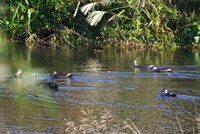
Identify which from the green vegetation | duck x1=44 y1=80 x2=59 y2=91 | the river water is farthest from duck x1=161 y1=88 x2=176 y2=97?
the green vegetation

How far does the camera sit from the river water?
993cm

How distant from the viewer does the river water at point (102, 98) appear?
993 cm

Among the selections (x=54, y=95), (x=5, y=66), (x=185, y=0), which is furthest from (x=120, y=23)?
(x=5, y=66)

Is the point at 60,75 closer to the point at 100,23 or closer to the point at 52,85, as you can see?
the point at 52,85

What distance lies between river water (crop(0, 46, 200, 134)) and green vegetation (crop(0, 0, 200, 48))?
3.53 meters

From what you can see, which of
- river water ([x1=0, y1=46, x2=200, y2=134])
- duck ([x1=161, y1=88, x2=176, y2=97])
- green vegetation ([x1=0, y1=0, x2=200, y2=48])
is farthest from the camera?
green vegetation ([x1=0, y1=0, x2=200, y2=48])

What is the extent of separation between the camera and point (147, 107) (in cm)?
1177

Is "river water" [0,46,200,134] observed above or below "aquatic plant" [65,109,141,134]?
above

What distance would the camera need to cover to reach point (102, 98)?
12.7m

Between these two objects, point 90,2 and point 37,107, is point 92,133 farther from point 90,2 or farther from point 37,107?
point 90,2

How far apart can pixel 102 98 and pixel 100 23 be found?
39.0 ft

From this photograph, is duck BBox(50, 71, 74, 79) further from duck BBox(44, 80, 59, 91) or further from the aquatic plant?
the aquatic plant

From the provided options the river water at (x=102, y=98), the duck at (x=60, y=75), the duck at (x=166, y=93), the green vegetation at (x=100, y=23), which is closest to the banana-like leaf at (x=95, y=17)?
the green vegetation at (x=100, y=23)

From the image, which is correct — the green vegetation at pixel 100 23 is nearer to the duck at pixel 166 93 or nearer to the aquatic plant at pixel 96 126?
the duck at pixel 166 93
